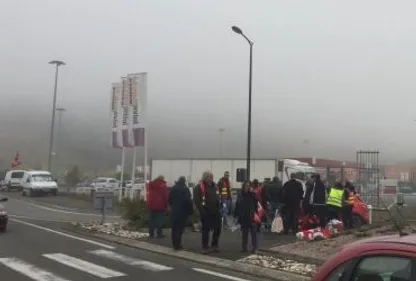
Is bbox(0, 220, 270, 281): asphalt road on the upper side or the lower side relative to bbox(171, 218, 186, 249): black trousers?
lower

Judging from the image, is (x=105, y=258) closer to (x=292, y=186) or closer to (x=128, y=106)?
(x=292, y=186)

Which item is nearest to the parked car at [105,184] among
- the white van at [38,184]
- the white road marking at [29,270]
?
the white van at [38,184]

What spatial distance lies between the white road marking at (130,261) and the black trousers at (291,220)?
5.39 meters

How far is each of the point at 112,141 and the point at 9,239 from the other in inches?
539

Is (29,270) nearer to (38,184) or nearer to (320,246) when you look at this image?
(320,246)

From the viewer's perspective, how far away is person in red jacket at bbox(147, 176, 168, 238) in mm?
16125

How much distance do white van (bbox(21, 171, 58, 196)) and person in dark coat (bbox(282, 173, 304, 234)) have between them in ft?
104

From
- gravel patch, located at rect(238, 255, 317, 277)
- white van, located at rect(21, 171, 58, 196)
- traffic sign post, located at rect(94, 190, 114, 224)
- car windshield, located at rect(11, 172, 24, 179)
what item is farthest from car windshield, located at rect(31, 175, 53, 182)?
gravel patch, located at rect(238, 255, 317, 277)

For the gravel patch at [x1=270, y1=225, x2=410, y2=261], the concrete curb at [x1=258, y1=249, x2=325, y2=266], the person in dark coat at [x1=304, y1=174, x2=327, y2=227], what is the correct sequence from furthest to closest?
the person in dark coat at [x1=304, y1=174, x2=327, y2=227] < the gravel patch at [x1=270, y1=225, x2=410, y2=261] < the concrete curb at [x1=258, y1=249, x2=325, y2=266]

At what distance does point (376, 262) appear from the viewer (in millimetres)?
3658

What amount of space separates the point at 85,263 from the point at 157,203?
4442 mm

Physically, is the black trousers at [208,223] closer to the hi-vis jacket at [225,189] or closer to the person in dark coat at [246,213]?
the person in dark coat at [246,213]

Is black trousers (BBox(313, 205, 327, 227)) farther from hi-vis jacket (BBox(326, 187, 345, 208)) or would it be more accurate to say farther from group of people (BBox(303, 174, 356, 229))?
hi-vis jacket (BBox(326, 187, 345, 208))

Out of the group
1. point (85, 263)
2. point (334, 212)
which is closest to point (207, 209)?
point (85, 263)
